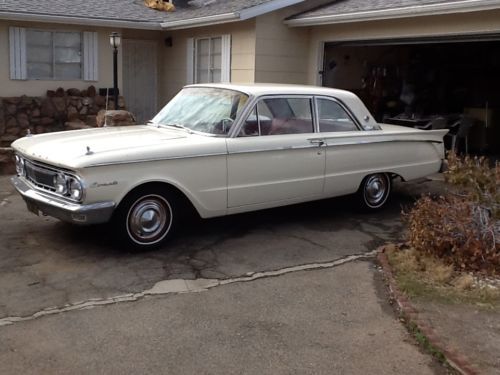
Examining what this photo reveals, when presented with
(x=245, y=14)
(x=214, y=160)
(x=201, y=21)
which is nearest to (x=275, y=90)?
(x=214, y=160)

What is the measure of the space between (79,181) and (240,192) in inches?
65.8

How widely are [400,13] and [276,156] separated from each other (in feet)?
15.7

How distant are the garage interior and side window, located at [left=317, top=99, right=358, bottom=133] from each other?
19.4 feet

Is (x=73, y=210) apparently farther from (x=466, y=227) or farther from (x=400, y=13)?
(x=400, y=13)

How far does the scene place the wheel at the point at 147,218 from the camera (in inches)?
214

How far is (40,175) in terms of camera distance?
557 centimetres

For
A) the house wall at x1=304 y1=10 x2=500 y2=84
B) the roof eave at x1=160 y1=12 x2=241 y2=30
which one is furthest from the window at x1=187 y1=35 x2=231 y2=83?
the house wall at x1=304 y1=10 x2=500 y2=84

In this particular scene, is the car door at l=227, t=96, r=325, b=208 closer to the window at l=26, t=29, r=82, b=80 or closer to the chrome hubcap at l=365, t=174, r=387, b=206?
the chrome hubcap at l=365, t=174, r=387, b=206

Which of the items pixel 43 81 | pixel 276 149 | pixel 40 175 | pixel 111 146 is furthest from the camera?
pixel 43 81

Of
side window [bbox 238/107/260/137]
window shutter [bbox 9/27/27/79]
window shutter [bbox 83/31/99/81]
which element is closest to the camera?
side window [bbox 238/107/260/137]

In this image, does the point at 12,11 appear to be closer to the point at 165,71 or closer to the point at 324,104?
the point at 165,71

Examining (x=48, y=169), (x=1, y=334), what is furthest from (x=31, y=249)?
(x=1, y=334)

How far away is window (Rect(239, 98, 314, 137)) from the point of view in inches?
243

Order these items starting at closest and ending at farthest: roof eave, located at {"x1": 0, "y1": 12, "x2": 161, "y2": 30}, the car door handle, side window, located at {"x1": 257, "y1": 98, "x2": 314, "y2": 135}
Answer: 1. side window, located at {"x1": 257, "y1": 98, "x2": 314, "y2": 135}
2. the car door handle
3. roof eave, located at {"x1": 0, "y1": 12, "x2": 161, "y2": 30}
